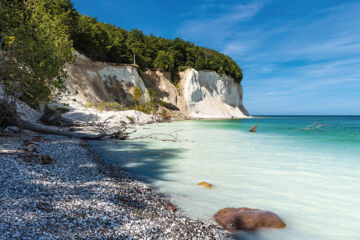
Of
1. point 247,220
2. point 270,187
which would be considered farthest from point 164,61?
point 247,220

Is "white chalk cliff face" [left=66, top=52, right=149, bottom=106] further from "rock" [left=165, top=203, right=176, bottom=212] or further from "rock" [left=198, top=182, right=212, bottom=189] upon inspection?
"rock" [left=165, top=203, right=176, bottom=212]

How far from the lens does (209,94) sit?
5844 cm

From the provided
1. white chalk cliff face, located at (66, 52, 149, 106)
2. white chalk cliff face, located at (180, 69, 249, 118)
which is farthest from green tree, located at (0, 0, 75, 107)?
white chalk cliff face, located at (180, 69, 249, 118)

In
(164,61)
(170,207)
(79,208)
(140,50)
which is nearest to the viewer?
(79,208)

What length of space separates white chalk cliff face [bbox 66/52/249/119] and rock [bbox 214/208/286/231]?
2587cm

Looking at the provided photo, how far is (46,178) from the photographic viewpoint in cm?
429

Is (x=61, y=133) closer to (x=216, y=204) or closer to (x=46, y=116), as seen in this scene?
(x=46, y=116)

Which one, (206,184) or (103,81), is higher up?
(103,81)

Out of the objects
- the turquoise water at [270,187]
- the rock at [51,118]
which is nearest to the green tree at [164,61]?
the rock at [51,118]

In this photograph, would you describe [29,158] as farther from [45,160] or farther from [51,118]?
[51,118]

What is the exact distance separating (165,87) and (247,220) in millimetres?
47663

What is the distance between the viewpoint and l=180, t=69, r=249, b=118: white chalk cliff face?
53031 mm

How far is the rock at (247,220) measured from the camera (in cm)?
357

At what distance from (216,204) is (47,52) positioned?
7248 millimetres
